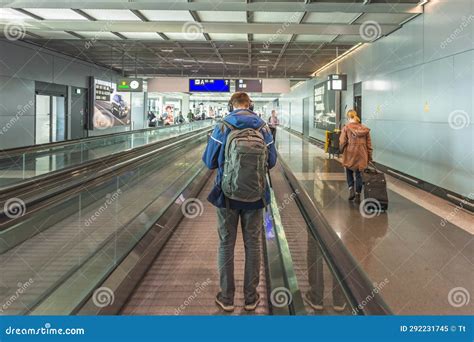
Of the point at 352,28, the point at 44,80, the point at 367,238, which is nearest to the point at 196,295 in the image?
the point at 367,238

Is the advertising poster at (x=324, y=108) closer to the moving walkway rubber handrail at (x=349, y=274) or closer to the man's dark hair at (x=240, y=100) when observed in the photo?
the man's dark hair at (x=240, y=100)

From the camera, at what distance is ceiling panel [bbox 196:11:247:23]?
400 inches

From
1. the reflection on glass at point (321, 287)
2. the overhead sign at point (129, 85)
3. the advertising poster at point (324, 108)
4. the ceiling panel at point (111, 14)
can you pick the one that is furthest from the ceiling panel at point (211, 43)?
the reflection on glass at point (321, 287)

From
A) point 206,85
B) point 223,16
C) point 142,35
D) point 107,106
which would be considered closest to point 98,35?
point 142,35

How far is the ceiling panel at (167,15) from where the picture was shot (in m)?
10.3

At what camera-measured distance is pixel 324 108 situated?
20328mm

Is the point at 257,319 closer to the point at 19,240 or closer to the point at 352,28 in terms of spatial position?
the point at 19,240

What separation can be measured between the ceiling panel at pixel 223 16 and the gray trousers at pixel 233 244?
7.97 m

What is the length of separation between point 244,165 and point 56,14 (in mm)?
9732

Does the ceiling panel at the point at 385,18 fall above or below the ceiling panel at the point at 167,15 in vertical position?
below

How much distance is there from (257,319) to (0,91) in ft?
41.6

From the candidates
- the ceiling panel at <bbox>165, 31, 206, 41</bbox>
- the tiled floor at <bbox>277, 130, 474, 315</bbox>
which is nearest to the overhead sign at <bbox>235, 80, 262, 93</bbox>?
the ceiling panel at <bbox>165, 31, 206, 41</bbox>

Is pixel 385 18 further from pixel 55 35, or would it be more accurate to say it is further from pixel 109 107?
pixel 109 107

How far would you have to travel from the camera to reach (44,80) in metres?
15.0
